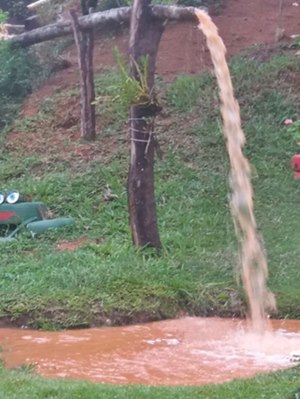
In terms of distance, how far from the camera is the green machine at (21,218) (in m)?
10.8

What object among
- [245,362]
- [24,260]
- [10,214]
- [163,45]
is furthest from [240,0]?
[245,362]

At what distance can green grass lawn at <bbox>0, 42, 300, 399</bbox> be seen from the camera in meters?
8.14

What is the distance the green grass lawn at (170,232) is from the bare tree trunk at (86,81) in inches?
16.9

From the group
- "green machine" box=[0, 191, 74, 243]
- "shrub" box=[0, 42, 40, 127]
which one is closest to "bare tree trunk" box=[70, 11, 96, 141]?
"shrub" box=[0, 42, 40, 127]

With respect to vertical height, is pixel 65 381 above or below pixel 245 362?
above

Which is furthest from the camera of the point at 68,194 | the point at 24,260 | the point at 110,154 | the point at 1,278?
the point at 110,154

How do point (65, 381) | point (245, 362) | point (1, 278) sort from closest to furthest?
point (65, 381) → point (245, 362) → point (1, 278)

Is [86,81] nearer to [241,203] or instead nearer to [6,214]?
[6,214]

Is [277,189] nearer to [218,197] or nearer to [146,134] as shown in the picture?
[218,197]

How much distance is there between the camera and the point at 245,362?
674 centimetres

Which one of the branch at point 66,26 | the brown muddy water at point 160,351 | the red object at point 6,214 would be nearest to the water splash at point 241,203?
the brown muddy water at point 160,351

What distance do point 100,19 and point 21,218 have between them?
311 centimetres

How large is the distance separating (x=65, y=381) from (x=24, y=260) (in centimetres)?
390

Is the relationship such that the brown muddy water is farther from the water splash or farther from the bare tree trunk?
the bare tree trunk
